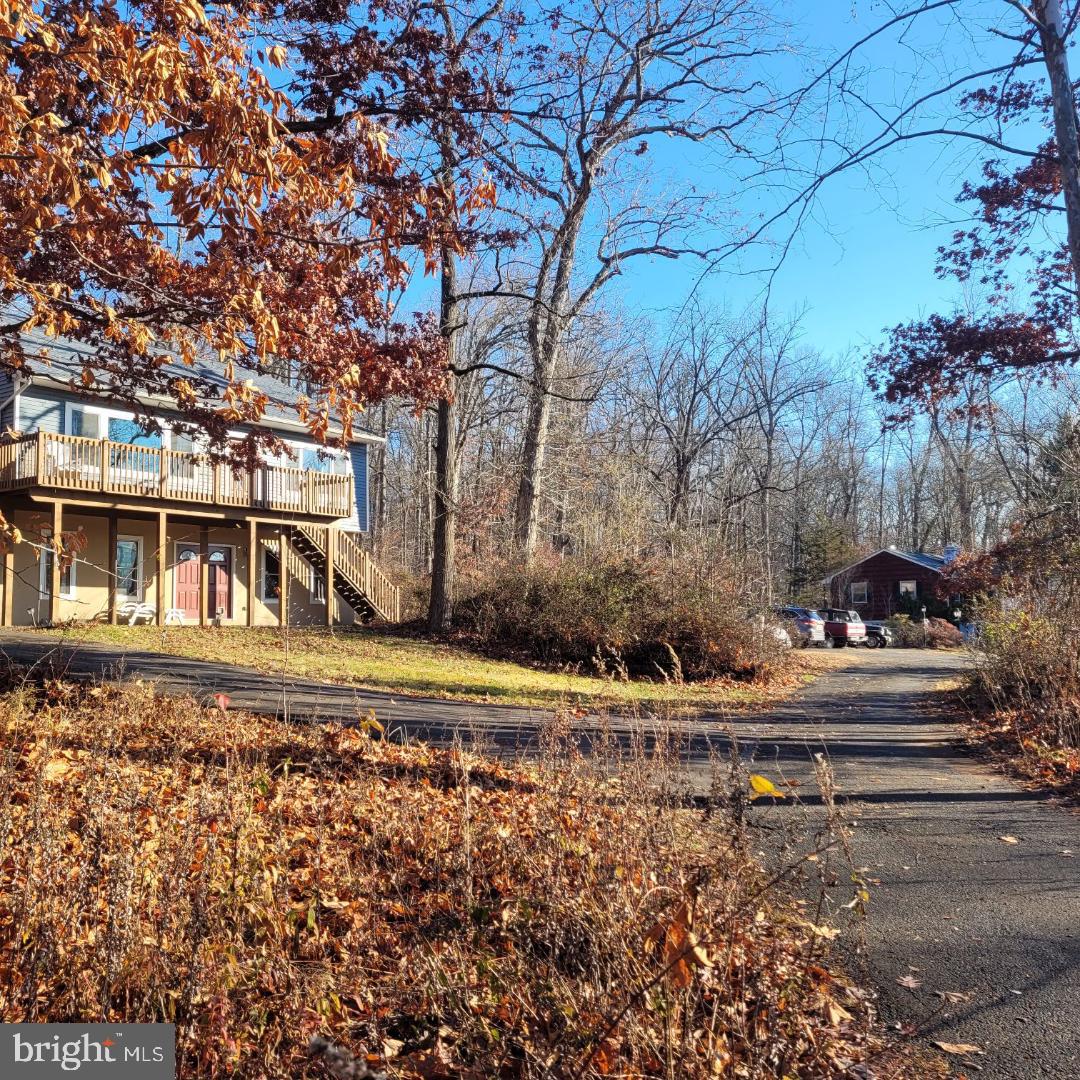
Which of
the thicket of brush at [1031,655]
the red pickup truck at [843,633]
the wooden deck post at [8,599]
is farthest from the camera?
the red pickup truck at [843,633]

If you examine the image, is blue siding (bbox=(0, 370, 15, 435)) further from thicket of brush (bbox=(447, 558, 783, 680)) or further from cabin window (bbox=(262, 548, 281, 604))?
thicket of brush (bbox=(447, 558, 783, 680))

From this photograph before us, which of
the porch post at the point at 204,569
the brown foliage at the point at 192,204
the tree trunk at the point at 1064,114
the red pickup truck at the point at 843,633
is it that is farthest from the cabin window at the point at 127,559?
the red pickup truck at the point at 843,633

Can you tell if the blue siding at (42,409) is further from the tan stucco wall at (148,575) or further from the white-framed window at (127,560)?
the white-framed window at (127,560)

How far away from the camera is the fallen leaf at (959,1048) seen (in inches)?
126

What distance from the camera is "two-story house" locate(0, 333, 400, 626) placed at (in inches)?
781

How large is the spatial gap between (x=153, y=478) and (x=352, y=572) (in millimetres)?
6520

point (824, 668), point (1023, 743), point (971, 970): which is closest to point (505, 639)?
point (824, 668)

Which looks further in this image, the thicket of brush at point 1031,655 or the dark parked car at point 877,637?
the dark parked car at point 877,637

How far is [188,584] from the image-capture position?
80.0 feet

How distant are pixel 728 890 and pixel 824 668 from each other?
2039 centimetres

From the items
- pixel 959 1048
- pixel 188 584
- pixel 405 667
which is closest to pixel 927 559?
pixel 188 584

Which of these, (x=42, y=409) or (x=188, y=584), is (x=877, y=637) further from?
(x=42, y=409)

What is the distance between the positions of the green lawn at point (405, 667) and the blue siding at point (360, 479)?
8998mm

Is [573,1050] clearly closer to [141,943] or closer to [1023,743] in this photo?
[141,943]
